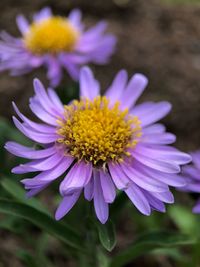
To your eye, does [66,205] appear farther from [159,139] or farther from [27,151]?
[159,139]

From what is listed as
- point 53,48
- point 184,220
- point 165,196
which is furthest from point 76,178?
point 53,48

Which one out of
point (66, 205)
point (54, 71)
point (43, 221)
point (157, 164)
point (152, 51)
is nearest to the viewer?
point (66, 205)

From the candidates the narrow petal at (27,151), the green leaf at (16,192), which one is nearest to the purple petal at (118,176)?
the narrow petal at (27,151)

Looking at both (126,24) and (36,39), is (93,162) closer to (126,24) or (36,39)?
(36,39)

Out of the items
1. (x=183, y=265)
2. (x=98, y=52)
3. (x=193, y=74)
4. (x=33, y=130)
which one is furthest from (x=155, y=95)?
(x=33, y=130)

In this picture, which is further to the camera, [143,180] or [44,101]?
[44,101]

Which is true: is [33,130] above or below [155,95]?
above
